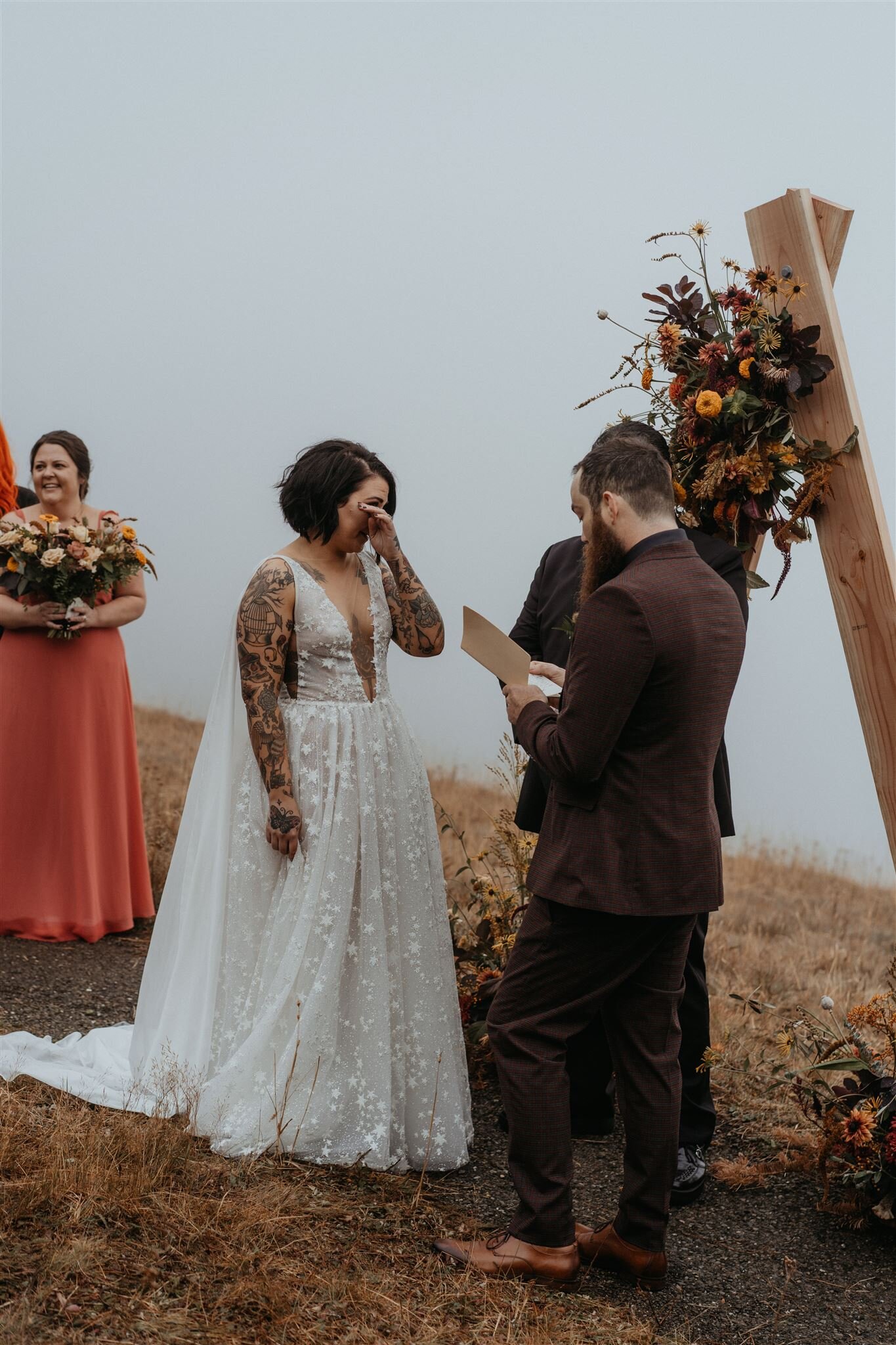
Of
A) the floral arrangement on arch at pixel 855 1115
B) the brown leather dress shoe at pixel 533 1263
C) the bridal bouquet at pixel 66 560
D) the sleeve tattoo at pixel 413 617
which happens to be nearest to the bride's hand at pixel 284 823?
the sleeve tattoo at pixel 413 617

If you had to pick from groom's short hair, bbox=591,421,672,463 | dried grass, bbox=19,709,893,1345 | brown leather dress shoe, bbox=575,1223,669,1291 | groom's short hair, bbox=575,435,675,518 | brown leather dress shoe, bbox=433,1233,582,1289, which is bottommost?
brown leather dress shoe, bbox=575,1223,669,1291

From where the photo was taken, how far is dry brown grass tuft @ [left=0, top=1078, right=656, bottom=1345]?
9.53ft

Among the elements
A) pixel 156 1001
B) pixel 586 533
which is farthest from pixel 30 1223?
pixel 586 533

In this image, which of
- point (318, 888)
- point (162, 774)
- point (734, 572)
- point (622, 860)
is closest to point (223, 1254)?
point (318, 888)

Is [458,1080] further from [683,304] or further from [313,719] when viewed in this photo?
[683,304]

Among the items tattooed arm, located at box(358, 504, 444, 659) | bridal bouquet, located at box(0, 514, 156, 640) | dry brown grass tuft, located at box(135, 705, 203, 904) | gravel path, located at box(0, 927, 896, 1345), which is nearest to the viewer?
gravel path, located at box(0, 927, 896, 1345)

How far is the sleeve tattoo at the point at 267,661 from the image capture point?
3.97m

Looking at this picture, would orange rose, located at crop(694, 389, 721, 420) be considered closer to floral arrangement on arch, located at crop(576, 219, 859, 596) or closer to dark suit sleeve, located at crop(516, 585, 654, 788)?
floral arrangement on arch, located at crop(576, 219, 859, 596)

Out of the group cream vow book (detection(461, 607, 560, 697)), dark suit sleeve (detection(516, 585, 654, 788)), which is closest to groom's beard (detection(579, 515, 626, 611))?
dark suit sleeve (detection(516, 585, 654, 788))

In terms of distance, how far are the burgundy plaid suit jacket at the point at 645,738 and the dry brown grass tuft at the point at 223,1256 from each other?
3.57 ft

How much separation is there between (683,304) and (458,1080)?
8.96 ft

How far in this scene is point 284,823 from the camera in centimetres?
400

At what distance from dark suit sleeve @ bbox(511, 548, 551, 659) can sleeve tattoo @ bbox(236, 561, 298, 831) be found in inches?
39.4

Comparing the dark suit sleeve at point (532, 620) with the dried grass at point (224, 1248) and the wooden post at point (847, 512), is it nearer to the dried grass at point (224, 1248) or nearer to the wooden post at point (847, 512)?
the wooden post at point (847, 512)
